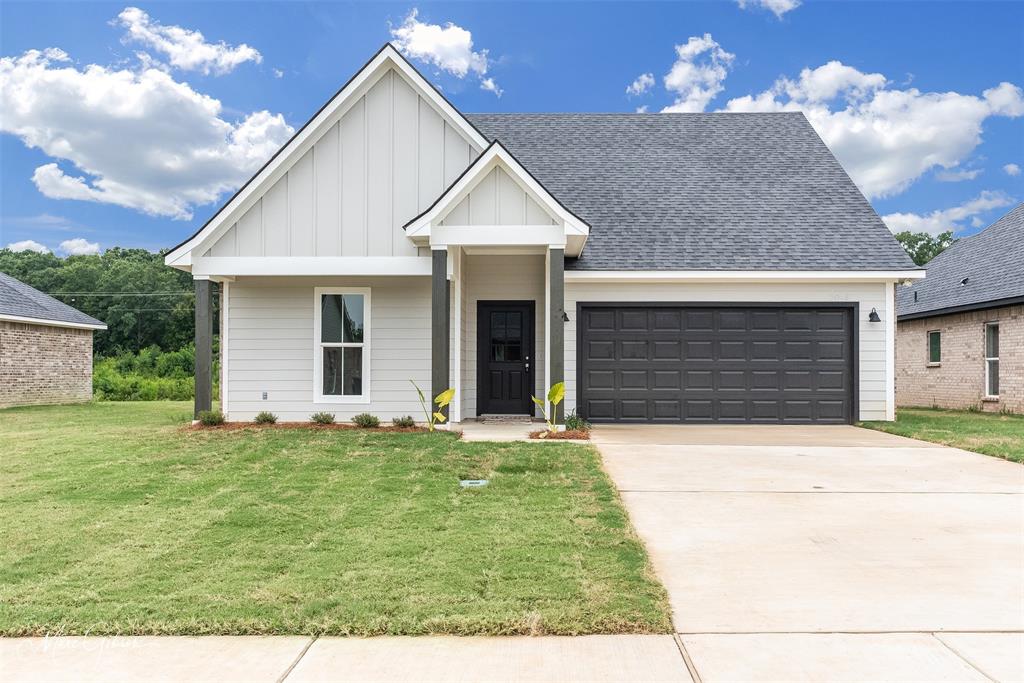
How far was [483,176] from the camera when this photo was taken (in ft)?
32.9

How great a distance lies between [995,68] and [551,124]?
43.4 feet

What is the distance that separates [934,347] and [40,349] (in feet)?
81.6

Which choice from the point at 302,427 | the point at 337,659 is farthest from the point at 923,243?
the point at 337,659

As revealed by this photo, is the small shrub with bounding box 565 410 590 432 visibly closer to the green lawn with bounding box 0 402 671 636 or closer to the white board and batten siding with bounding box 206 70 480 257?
the green lawn with bounding box 0 402 671 636

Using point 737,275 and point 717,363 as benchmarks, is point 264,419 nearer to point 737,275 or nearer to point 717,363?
point 717,363

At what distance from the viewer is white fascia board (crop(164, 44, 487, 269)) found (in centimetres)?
1098

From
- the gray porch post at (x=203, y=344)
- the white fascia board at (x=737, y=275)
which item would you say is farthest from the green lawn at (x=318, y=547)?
the white fascia board at (x=737, y=275)

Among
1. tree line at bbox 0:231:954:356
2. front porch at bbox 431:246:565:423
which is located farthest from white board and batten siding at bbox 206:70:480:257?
tree line at bbox 0:231:954:356

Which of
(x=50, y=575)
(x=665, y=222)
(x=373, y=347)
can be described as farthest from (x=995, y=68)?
(x=50, y=575)

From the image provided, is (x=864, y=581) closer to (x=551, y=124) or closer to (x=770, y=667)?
(x=770, y=667)

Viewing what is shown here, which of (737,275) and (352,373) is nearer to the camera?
(352,373)

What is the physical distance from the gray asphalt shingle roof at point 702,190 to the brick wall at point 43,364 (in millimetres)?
13628

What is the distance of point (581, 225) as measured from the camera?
10.1 m

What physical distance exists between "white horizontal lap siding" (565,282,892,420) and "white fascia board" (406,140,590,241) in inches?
95.2
